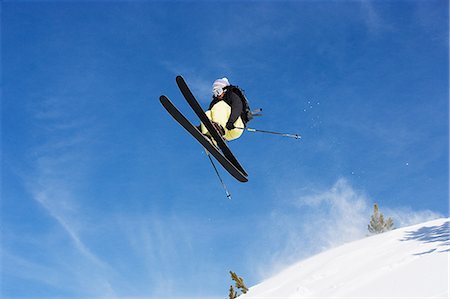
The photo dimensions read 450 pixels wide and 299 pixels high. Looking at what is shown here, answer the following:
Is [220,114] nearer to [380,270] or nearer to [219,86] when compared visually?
[219,86]

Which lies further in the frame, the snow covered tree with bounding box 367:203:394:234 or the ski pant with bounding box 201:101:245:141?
the snow covered tree with bounding box 367:203:394:234

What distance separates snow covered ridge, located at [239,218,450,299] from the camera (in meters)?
8.00

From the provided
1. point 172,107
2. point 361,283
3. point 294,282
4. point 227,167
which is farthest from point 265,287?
point 172,107

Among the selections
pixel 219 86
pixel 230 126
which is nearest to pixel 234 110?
pixel 230 126

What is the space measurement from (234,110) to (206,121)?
1.65 feet

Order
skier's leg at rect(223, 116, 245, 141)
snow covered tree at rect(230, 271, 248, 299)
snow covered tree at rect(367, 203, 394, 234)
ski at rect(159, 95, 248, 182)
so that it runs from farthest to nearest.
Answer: snow covered tree at rect(367, 203, 394, 234)
snow covered tree at rect(230, 271, 248, 299)
skier's leg at rect(223, 116, 245, 141)
ski at rect(159, 95, 248, 182)

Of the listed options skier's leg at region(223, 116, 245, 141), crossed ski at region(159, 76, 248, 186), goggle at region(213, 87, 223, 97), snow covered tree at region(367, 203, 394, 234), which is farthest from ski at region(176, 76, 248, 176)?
snow covered tree at region(367, 203, 394, 234)

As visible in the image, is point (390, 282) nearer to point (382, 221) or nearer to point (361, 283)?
point (361, 283)

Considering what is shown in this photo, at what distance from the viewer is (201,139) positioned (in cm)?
686

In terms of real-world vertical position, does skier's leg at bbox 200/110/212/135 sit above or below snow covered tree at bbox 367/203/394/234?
below

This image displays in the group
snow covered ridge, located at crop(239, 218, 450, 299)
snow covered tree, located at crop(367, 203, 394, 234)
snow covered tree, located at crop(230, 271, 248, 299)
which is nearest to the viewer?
snow covered ridge, located at crop(239, 218, 450, 299)

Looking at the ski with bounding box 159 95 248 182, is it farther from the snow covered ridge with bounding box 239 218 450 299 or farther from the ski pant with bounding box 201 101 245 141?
the snow covered ridge with bounding box 239 218 450 299

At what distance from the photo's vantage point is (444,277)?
25.0 feet

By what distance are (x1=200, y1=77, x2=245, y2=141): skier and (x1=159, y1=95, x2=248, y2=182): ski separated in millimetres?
172
